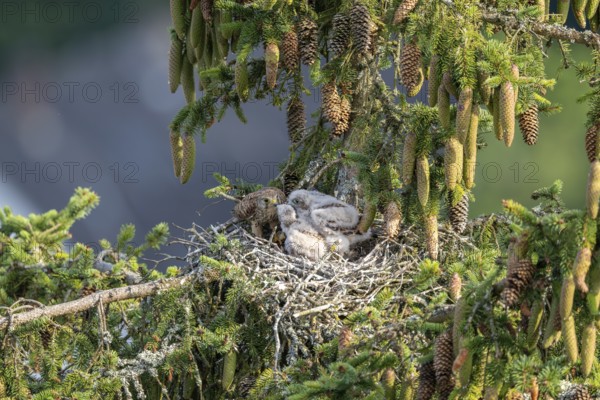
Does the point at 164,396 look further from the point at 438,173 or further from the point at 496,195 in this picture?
the point at 496,195

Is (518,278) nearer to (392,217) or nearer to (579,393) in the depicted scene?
(579,393)

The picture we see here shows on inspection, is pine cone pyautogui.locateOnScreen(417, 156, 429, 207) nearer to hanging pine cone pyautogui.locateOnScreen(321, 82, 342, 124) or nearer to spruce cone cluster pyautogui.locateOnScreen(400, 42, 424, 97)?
spruce cone cluster pyautogui.locateOnScreen(400, 42, 424, 97)

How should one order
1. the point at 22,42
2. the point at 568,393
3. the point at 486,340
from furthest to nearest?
the point at 22,42 < the point at 568,393 < the point at 486,340

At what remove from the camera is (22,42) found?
1452 cm

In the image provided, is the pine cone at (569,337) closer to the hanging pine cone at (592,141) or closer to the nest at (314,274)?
the nest at (314,274)

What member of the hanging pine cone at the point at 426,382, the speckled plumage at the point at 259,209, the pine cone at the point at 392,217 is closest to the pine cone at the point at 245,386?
the pine cone at the point at 392,217

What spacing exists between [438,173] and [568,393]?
171 centimetres

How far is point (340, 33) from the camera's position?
6.17 m

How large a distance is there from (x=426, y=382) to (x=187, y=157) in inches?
98.4

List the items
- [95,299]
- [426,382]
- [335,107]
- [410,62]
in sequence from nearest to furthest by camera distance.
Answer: [426,382] → [410,62] → [95,299] → [335,107]

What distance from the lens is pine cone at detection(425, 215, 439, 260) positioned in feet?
19.8

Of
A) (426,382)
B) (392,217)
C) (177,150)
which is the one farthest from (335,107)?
(426,382)

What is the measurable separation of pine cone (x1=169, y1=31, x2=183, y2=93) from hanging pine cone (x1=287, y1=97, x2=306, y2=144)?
654 mm

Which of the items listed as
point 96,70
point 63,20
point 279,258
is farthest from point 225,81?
point 63,20
